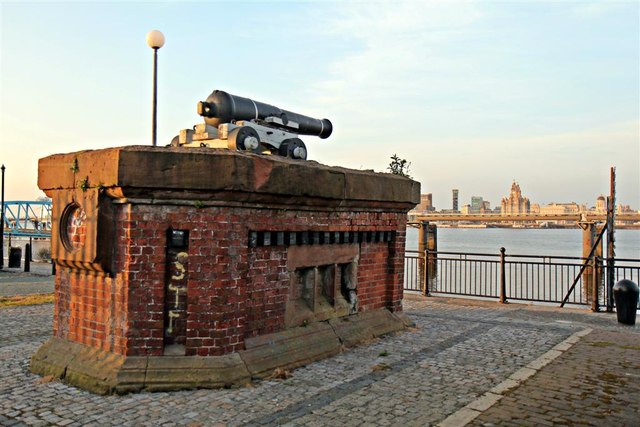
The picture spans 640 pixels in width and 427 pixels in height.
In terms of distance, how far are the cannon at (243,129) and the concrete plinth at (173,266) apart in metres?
0.99

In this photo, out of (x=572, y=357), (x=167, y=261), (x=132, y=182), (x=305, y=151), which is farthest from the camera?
(x=305, y=151)

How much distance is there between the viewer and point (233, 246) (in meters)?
5.76

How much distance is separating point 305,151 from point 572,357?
15.0ft

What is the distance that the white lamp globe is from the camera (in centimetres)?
868

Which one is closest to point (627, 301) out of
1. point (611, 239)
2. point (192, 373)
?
point (611, 239)

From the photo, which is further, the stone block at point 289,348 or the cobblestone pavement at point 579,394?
the stone block at point 289,348

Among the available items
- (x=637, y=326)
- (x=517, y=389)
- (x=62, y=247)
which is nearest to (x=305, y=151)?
(x=62, y=247)

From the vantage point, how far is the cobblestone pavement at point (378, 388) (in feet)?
15.1

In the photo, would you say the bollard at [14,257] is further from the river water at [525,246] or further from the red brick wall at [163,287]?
the river water at [525,246]

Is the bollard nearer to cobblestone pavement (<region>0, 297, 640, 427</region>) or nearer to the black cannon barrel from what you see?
cobblestone pavement (<region>0, 297, 640, 427</region>)

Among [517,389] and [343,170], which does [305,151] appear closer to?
[343,170]

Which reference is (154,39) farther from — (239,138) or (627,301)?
(627,301)

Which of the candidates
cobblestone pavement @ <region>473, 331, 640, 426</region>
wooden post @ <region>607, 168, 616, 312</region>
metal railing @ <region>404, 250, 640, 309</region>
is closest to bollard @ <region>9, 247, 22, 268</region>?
metal railing @ <region>404, 250, 640, 309</region>

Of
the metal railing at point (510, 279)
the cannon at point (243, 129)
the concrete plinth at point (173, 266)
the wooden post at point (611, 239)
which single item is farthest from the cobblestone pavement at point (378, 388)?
the metal railing at point (510, 279)
